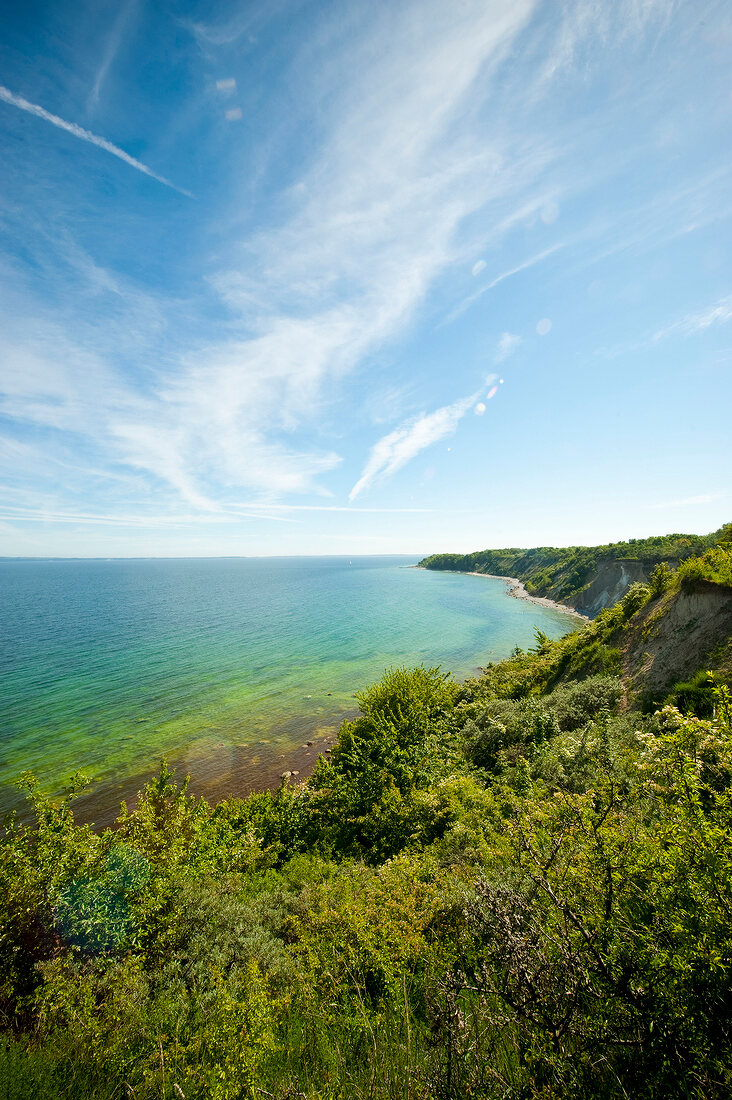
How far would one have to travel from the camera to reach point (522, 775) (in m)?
12.1

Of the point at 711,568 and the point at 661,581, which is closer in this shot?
the point at 711,568

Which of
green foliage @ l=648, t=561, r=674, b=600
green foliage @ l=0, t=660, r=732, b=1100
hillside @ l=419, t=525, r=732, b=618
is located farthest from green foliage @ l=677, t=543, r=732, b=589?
hillside @ l=419, t=525, r=732, b=618

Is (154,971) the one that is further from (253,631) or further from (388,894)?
(253,631)

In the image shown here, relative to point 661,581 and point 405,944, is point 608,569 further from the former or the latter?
point 405,944

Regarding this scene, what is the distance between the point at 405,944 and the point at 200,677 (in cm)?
3646

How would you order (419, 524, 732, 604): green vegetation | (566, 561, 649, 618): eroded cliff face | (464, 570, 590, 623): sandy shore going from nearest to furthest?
(419, 524, 732, 604): green vegetation, (566, 561, 649, 618): eroded cliff face, (464, 570, 590, 623): sandy shore

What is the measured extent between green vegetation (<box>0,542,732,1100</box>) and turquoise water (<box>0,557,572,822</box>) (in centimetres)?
1285

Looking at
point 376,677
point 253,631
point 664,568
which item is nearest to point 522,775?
point 664,568

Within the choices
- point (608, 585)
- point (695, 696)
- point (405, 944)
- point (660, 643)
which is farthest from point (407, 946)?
point (608, 585)

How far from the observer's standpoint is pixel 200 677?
37906 mm

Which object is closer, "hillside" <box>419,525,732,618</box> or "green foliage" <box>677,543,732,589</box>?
"green foliage" <box>677,543,732,589</box>

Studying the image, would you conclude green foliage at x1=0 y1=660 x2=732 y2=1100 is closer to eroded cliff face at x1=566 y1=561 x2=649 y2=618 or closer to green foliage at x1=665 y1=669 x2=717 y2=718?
green foliage at x1=665 y1=669 x2=717 y2=718

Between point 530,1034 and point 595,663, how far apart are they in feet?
71.6

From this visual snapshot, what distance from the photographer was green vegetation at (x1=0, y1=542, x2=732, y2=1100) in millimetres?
3557
